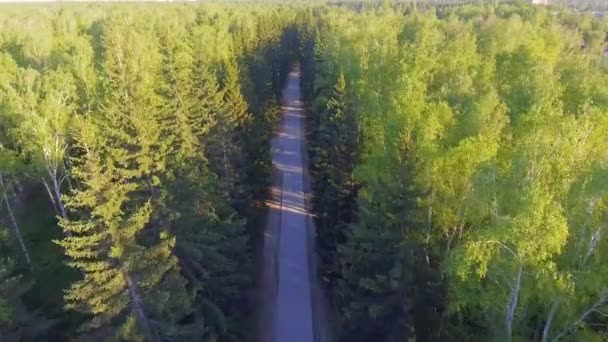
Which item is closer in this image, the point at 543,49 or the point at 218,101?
the point at 218,101

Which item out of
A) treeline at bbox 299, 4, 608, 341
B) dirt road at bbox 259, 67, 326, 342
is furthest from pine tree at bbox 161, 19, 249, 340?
treeline at bbox 299, 4, 608, 341

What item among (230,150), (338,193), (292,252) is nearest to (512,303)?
(338,193)

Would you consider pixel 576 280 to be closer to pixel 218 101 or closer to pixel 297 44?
pixel 218 101

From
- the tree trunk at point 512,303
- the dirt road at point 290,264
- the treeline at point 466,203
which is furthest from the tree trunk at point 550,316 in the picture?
the dirt road at point 290,264

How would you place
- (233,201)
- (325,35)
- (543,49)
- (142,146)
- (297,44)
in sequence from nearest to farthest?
(142,146), (233,201), (543,49), (325,35), (297,44)

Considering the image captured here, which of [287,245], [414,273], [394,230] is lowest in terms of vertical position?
[287,245]

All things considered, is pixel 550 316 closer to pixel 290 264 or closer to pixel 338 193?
pixel 338 193

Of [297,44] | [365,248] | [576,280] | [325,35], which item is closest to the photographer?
[576,280]

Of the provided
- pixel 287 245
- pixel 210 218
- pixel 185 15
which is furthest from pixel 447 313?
pixel 185 15
